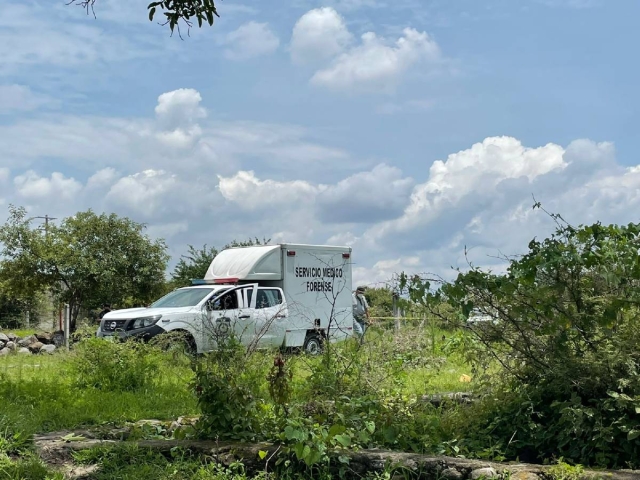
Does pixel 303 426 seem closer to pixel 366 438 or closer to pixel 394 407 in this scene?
pixel 366 438

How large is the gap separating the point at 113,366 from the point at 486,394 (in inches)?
231

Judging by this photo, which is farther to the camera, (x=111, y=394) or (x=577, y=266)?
(x=111, y=394)

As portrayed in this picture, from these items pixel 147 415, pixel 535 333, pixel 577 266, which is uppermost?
pixel 577 266

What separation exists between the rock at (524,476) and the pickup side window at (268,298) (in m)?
11.5

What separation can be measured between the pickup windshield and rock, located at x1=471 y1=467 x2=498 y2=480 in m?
11.0

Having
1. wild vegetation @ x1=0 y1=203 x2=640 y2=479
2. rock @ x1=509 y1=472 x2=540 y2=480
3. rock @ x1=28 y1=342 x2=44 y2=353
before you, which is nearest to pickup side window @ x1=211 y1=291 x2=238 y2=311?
rock @ x1=28 y1=342 x2=44 y2=353

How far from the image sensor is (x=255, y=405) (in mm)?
6250

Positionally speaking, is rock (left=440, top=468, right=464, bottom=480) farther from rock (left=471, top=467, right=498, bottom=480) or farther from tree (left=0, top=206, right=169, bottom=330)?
tree (left=0, top=206, right=169, bottom=330)

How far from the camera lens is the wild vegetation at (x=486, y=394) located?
5.57m

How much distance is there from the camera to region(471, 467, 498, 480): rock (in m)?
5.04

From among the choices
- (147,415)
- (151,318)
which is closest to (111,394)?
(147,415)

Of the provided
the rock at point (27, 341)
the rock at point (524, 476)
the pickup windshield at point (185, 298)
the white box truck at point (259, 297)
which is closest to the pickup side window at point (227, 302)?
the white box truck at point (259, 297)

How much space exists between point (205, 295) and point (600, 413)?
11.3 meters

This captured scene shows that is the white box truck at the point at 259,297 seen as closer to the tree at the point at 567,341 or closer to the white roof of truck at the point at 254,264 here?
the white roof of truck at the point at 254,264
